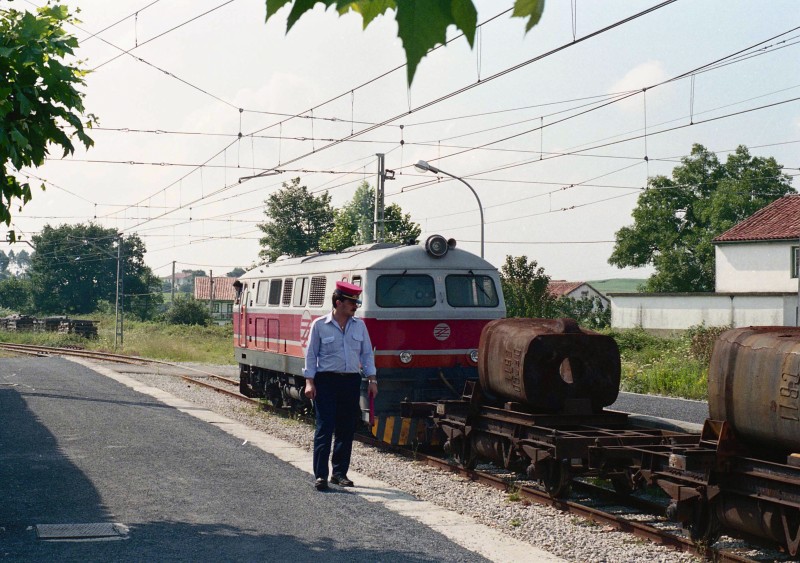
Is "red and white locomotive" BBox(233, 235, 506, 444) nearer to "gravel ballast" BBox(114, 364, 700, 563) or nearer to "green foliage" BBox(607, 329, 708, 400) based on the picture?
"gravel ballast" BBox(114, 364, 700, 563)

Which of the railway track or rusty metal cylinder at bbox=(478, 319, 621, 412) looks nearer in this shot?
the railway track

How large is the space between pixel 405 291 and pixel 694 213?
6081 cm

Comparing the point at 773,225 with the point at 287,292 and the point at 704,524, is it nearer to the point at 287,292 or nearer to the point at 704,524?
the point at 287,292

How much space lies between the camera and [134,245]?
9762cm

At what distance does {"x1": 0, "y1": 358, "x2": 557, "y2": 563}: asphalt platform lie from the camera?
737cm

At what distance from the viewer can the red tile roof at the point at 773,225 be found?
4797 cm

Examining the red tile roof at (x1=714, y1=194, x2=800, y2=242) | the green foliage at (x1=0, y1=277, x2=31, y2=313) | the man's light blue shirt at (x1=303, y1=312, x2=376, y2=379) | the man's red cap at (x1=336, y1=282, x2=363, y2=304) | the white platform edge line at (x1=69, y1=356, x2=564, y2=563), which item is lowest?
the white platform edge line at (x1=69, y1=356, x2=564, y2=563)

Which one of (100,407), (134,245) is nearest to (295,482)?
(100,407)

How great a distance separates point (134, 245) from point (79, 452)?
291 feet

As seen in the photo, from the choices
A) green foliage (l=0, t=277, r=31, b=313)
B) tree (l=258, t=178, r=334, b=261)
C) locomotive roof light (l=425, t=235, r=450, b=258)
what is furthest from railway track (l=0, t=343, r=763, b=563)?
green foliage (l=0, t=277, r=31, b=313)

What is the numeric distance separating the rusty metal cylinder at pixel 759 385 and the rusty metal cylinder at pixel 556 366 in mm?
2646

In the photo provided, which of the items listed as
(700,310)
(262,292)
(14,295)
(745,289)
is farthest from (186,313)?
(262,292)

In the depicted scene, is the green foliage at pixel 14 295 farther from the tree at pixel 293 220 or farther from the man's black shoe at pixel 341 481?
the man's black shoe at pixel 341 481

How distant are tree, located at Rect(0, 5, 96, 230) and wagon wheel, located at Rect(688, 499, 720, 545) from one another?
5865mm
